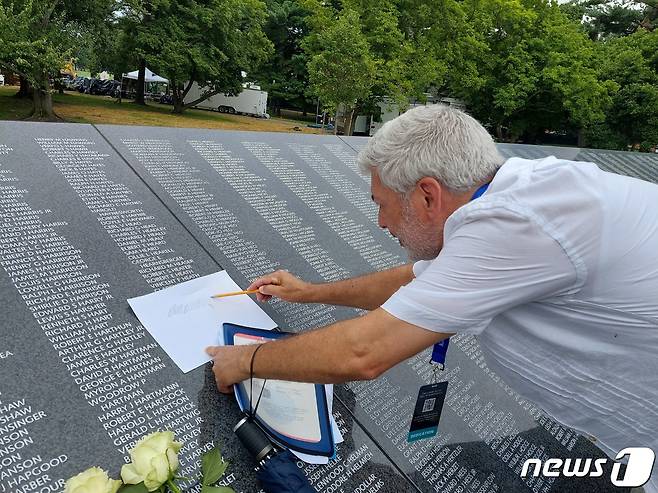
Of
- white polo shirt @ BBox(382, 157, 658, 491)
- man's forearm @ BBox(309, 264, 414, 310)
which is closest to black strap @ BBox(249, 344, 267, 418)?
white polo shirt @ BBox(382, 157, 658, 491)

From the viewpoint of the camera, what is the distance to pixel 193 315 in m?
1.91

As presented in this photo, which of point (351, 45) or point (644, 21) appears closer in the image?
point (351, 45)

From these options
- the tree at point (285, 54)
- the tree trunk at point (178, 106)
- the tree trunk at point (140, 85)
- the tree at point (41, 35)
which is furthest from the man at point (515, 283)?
the tree at point (285, 54)

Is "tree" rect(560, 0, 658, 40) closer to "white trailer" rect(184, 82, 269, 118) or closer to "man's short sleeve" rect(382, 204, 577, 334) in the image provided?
"white trailer" rect(184, 82, 269, 118)

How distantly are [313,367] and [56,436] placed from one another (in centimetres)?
70

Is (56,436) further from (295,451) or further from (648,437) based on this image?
(648,437)

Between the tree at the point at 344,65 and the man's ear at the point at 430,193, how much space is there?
1496 cm

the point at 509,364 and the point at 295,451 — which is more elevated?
the point at 509,364

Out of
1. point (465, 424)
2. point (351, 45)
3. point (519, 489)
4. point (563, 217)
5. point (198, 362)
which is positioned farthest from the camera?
point (351, 45)

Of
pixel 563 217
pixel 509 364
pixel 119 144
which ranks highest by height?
pixel 563 217

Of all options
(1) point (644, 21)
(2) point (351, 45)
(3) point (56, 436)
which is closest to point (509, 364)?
(3) point (56, 436)

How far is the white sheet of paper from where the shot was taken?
1.76m

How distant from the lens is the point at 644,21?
1299 inches

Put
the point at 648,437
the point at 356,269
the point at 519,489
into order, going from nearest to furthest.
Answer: the point at 648,437 < the point at 519,489 < the point at 356,269
